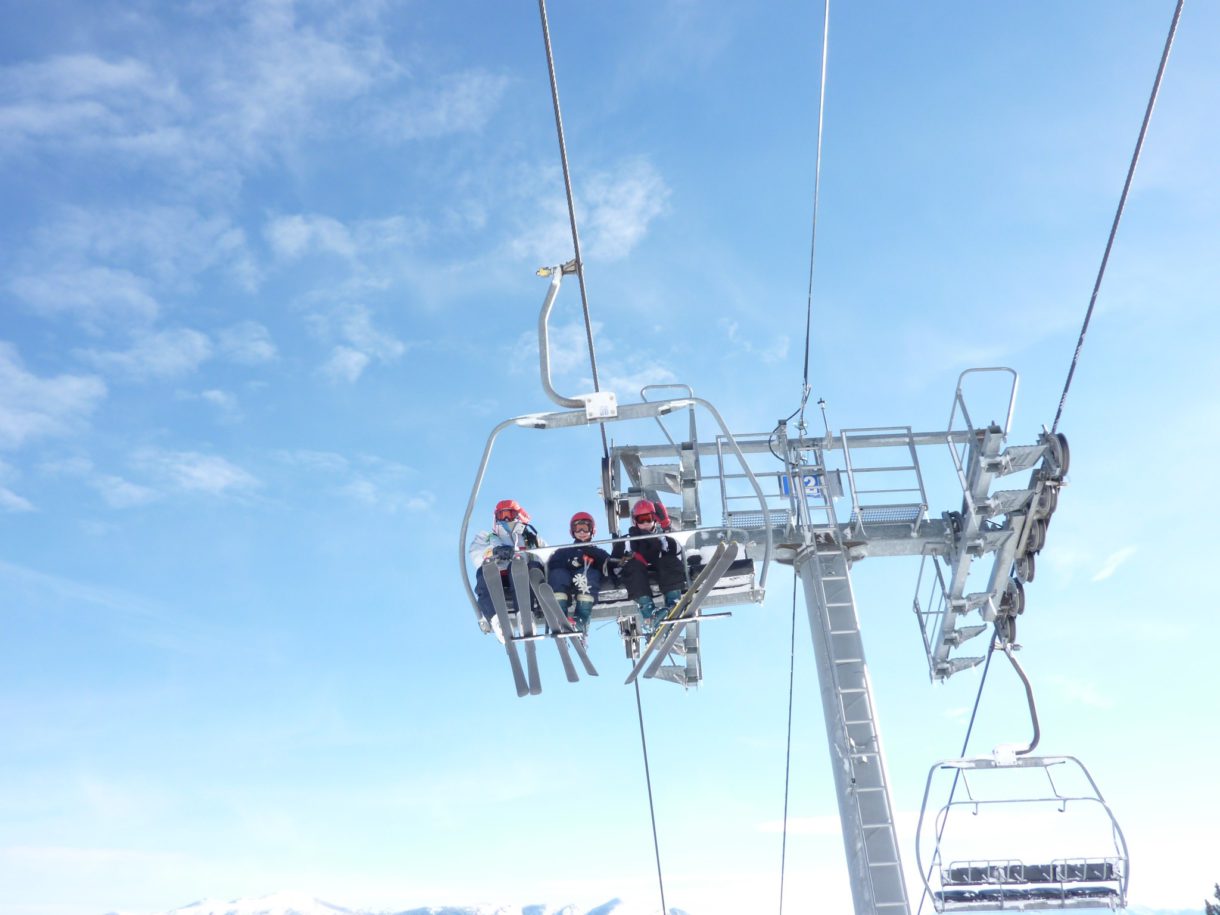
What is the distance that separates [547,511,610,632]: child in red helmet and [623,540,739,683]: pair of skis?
620mm

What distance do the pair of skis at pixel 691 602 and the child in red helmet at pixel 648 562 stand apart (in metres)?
0.20

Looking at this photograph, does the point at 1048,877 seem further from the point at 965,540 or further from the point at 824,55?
the point at 824,55

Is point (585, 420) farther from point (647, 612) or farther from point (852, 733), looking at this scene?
point (852, 733)

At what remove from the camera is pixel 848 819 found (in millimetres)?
10414

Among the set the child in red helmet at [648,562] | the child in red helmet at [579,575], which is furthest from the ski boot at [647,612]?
the child in red helmet at [579,575]

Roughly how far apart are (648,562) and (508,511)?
1315mm

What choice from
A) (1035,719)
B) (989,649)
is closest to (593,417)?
(1035,719)

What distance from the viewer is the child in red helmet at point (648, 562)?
29.1ft

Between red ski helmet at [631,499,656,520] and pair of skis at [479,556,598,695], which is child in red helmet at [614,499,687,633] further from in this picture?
pair of skis at [479,556,598,695]

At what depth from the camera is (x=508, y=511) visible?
29.2ft

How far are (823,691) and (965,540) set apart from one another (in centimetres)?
226

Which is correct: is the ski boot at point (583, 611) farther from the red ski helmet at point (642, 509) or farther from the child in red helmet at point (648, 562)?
A: the red ski helmet at point (642, 509)

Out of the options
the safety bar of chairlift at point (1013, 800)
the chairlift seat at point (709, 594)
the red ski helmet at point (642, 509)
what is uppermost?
the red ski helmet at point (642, 509)

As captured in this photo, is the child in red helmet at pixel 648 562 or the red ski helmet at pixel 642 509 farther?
the red ski helmet at pixel 642 509
